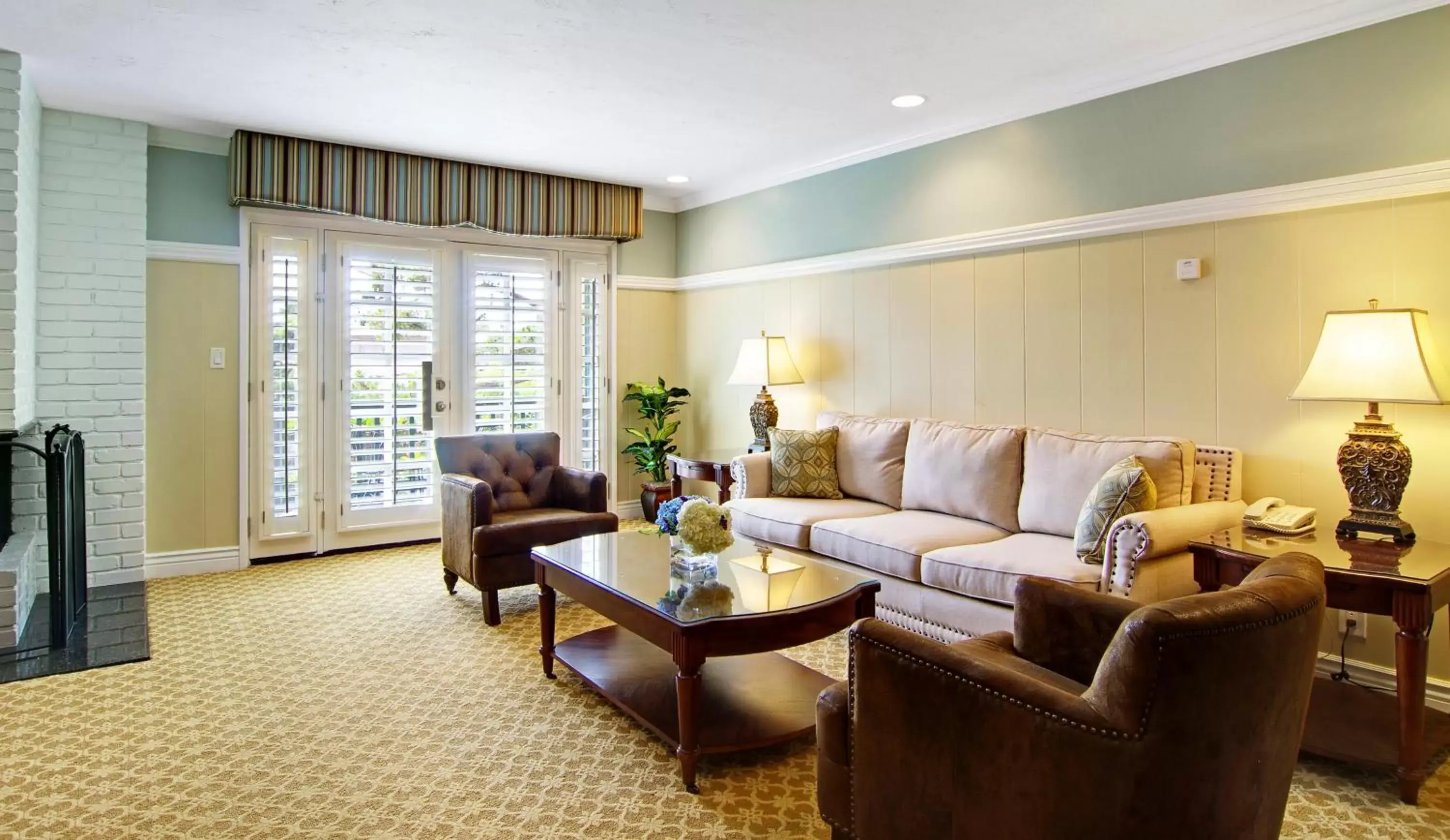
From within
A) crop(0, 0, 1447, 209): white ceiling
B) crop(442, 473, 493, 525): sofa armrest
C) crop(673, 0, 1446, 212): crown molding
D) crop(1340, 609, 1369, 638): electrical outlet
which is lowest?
crop(1340, 609, 1369, 638): electrical outlet

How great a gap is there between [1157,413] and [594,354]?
3845 millimetres

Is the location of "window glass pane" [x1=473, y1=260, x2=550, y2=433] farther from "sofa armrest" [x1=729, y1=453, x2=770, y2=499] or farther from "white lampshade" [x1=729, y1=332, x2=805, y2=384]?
"sofa armrest" [x1=729, y1=453, x2=770, y2=499]

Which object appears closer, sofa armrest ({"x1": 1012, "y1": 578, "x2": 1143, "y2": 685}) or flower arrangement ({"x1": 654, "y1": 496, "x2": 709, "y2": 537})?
sofa armrest ({"x1": 1012, "y1": 578, "x2": 1143, "y2": 685})

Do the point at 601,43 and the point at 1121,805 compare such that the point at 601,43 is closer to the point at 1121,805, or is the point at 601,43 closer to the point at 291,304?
the point at 291,304

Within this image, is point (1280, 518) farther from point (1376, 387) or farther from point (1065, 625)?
point (1065, 625)

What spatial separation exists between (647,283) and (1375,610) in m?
5.02

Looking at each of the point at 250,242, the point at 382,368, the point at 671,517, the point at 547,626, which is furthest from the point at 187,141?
the point at 671,517

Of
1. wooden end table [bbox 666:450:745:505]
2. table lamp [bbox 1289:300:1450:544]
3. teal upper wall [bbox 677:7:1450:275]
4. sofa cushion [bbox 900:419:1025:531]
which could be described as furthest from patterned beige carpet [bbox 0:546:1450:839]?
teal upper wall [bbox 677:7:1450:275]

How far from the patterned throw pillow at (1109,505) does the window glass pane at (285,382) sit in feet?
14.4

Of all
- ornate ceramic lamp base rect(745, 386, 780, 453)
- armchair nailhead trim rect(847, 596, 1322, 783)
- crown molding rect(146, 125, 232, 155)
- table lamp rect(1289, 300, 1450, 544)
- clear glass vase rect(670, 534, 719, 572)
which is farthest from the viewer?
ornate ceramic lamp base rect(745, 386, 780, 453)

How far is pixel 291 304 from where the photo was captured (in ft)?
16.4

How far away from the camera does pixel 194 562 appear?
15.7ft

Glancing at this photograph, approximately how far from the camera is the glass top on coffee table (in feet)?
8.28

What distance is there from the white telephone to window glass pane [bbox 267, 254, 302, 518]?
4903 millimetres
